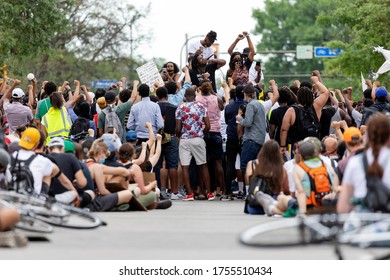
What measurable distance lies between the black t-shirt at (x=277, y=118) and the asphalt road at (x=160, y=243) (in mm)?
3828

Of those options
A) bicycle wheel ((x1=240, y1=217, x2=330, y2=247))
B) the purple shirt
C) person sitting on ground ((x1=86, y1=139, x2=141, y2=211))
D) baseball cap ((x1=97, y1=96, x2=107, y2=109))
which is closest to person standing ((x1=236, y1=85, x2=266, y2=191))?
baseball cap ((x1=97, y1=96, x2=107, y2=109))

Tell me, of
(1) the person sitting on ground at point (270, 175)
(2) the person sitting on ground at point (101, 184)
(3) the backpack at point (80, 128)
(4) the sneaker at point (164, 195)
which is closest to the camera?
(1) the person sitting on ground at point (270, 175)

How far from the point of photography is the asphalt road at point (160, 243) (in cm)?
1241

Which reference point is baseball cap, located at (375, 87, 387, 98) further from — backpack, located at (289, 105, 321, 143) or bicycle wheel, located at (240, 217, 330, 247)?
bicycle wheel, located at (240, 217, 330, 247)

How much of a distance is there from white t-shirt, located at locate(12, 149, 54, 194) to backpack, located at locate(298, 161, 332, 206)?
10.7 ft

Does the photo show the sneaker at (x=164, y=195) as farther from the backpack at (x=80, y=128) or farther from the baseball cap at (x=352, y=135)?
the baseball cap at (x=352, y=135)

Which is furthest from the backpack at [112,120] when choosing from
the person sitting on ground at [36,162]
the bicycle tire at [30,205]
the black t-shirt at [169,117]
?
the bicycle tire at [30,205]

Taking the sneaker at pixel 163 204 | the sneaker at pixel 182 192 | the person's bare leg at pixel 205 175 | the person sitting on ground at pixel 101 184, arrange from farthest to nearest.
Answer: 1. the sneaker at pixel 182 192
2. the person's bare leg at pixel 205 175
3. the sneaker at pixel 163 204
4. the person sitting on ground at pixel 101 184

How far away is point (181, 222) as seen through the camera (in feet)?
58.3

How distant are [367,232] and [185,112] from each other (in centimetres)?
1276

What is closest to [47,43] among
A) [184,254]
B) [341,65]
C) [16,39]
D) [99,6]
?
[16,39]

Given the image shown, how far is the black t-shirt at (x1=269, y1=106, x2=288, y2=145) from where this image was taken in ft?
74.6

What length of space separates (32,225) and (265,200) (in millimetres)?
5347

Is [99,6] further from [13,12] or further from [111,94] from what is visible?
[111,94]
